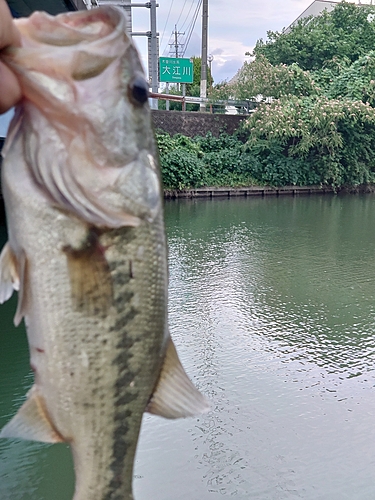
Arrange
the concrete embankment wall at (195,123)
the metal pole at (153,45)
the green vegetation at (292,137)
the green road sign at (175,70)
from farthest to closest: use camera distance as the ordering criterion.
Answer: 1. the green road sign at (175,70)
2. the concrete embankment wall at (195,123)
3. the green vegetation at (292,137)
4. the metal pole at (153,45)

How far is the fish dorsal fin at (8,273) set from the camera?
1.06 metres

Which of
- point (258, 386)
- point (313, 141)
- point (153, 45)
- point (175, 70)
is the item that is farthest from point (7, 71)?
point (175, 70)

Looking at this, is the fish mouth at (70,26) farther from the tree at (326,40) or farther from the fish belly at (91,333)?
the tree at (326,40)

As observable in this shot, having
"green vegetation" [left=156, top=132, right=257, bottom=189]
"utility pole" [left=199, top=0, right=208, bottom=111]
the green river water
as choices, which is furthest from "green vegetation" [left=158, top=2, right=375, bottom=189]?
the green river water

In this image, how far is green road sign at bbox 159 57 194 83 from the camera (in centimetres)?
2081

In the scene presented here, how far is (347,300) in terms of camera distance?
258 inches

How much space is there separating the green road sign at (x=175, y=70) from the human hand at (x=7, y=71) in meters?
20.8

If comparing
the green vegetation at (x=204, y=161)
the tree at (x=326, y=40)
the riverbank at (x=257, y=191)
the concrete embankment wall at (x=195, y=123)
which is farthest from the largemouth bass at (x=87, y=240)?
the tree at (x=326, y=40)

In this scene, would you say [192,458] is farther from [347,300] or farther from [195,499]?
[347,300]

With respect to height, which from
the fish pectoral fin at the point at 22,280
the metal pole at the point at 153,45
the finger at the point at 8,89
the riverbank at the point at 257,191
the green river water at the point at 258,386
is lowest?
the green river water at the point at 258,386

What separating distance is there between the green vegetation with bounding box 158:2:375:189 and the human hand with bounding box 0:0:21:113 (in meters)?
14.4

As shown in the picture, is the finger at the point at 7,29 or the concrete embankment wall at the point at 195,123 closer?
the finger at the point at 7,29

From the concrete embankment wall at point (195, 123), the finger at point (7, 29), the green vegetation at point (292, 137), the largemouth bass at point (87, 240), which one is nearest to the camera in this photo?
the finger at point (7, 29)

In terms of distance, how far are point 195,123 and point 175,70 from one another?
3.55 meters
